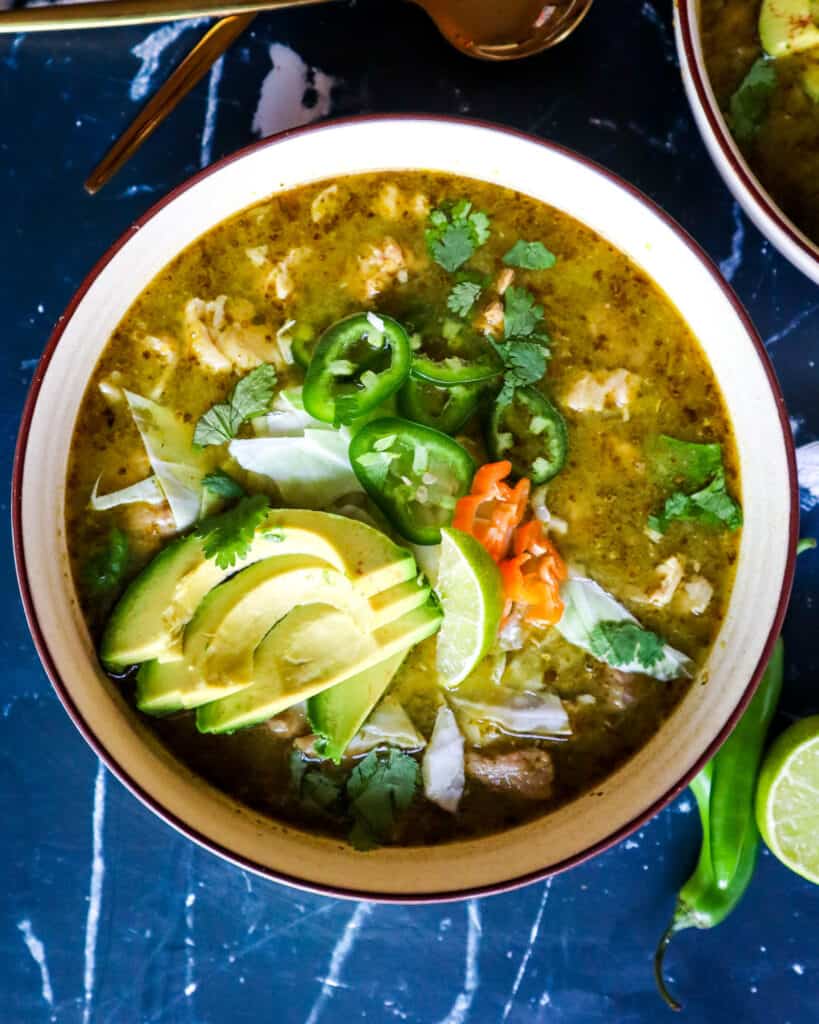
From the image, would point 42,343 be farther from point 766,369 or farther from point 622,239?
point 766,369

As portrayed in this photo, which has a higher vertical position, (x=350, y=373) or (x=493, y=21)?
(x=493, y=21)

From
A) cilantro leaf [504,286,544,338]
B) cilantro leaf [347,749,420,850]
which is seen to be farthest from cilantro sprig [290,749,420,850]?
cilantro leaf [504,286,544,338]

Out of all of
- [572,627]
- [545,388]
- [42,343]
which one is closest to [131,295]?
[42,343]

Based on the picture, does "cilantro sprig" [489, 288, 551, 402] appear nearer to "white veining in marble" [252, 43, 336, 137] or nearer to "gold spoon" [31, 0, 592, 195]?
"gold spoon" [31, 0, 592, 195]

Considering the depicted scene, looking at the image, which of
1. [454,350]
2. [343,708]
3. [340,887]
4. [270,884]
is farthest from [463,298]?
[270,884]

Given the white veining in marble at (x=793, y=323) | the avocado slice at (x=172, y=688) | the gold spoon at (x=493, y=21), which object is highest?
the gold spoon at (x=493, y=21)

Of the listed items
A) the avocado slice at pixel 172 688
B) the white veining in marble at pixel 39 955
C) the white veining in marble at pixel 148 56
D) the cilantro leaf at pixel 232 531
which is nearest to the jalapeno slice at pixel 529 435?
the cilantro leaf at pixel 232 531

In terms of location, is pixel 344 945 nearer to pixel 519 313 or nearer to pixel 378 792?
pixel 378 792

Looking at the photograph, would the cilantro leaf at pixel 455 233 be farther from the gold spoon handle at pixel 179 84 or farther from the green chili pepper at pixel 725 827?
the green chili pepper at pixel 725 827
